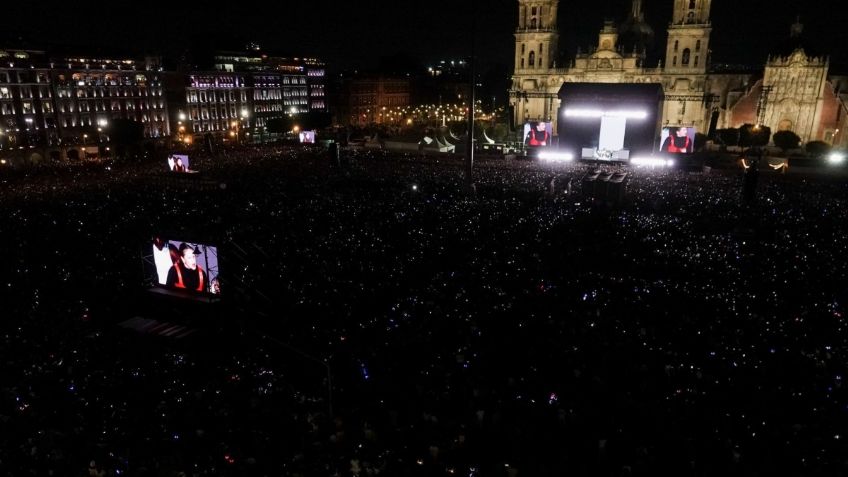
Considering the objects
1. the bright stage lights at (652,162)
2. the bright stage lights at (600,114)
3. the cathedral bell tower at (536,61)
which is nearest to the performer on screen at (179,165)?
the bright stage lights at (652,162)

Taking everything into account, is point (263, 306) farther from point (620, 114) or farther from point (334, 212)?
point (620, 114)

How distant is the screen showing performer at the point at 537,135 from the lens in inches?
1812

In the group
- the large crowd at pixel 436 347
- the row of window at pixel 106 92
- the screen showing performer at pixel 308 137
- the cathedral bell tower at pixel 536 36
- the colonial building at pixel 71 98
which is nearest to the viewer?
the large crowd at pixel 436 347

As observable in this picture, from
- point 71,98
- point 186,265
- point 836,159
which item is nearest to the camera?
point 186,265

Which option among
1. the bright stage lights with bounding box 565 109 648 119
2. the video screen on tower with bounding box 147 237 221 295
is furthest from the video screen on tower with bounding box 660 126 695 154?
the video screen on tower with bounding box 147 237 221 295

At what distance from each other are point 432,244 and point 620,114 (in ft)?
110

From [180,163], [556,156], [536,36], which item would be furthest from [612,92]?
[180,163]

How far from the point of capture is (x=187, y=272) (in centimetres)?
1170

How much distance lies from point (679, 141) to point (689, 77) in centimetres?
2805

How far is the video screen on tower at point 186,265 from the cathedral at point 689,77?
59.7 m

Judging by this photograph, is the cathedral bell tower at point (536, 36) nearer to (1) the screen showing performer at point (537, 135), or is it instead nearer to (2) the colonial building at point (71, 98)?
(1) the screen showing performer at point (537, 135)

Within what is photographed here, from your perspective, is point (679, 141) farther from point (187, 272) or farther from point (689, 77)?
point (187, 272)

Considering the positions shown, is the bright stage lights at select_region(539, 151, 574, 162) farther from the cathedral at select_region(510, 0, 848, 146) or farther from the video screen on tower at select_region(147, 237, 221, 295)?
the video screen on tower at select_region(147, 237, 221, 295)

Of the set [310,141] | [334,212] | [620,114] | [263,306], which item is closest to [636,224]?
[334,212]
